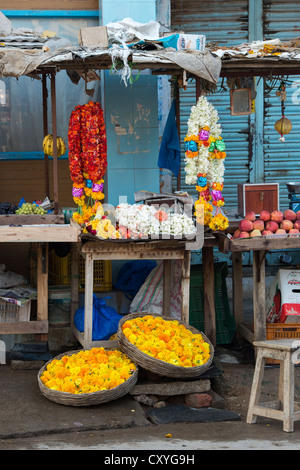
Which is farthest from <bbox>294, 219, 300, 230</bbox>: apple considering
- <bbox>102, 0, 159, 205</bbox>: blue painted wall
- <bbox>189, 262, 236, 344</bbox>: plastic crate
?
<bbox>102, 0, 159, 205</bbox>: blue painted wall

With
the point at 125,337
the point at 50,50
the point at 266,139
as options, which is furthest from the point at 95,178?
the point at 266,139

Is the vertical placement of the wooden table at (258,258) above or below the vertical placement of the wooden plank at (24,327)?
above

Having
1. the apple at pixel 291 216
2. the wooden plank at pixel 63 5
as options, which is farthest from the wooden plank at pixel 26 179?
the apple at pixel 291 216

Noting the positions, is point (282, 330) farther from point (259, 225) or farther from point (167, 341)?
point (167, 341)

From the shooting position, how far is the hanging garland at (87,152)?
7449mm

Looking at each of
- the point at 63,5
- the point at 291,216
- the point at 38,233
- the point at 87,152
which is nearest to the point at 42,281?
the point at 38,233

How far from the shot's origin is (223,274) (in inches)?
340

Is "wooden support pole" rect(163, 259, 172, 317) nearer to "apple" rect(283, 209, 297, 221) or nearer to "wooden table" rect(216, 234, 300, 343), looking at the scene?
"wooden table" rect(216, 234, 300, 343)

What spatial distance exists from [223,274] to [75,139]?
267cm

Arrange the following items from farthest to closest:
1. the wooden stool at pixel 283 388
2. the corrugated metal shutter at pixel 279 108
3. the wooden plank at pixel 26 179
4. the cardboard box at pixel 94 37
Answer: the corrugated metal shutter at pixel 279 108
the wooden plank at pixel 26 179
the cardboard box at pixel 94 37
the wooden stool at pixel 283 388

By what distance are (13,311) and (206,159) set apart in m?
2.89

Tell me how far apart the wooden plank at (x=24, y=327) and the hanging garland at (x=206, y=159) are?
85.8 inches

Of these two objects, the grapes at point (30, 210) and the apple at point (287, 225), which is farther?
the apple at point (287, 225)

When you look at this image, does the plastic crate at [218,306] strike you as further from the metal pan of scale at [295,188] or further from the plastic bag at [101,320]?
the metal pan of scale at [295,188]
